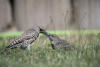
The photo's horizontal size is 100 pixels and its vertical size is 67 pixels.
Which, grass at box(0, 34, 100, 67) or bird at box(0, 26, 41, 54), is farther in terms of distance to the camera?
bird at box(0, 26, 41, 54)

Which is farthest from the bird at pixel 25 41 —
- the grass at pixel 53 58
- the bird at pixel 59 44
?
the bird at pixel 59 44

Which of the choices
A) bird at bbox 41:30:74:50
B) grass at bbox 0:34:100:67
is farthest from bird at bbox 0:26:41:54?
bird at bbox 41:30:74:50

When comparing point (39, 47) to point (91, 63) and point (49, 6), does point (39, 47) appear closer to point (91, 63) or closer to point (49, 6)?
point (91, 63)

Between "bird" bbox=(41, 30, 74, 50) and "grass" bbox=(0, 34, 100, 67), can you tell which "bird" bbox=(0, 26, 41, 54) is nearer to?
"grass" bbox=(0, 34, 100, 67)

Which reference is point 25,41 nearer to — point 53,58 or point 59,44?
point 59,44

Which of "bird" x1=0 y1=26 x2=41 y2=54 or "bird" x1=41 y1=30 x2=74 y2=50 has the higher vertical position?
"bird" x1=0 y1=26 x2=41 y2=54

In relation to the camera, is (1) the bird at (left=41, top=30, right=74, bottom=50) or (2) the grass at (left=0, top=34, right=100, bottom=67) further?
(1) the bird at (left=41, top=30, right=74, bottom=50)

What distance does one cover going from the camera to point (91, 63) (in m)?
7.40

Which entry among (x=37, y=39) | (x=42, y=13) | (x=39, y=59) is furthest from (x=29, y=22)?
(x=39, y=59)

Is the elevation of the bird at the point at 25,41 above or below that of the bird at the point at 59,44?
above

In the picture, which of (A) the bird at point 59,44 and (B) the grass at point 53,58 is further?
(A) the bird at point 59,44

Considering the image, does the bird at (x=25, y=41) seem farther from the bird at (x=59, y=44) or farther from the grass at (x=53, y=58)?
the bird at (x=59, y=44)

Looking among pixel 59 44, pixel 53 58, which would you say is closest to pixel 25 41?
pixel 59 44

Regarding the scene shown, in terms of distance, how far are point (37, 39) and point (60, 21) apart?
664cm
